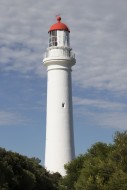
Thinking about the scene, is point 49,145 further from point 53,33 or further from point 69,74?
point 53,33

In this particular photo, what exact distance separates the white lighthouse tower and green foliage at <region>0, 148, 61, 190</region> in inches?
270

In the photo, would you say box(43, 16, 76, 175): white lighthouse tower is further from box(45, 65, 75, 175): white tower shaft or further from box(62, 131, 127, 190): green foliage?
box(62, 131, 127, 190): green foliage

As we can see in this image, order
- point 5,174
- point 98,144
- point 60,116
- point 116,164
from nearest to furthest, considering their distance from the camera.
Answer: point 116,164 → point 5,174 → point 98,144 → point 60,116

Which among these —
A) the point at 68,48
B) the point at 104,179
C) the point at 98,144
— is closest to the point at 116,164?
the point at 104,179

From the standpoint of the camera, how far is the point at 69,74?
51.1 meters

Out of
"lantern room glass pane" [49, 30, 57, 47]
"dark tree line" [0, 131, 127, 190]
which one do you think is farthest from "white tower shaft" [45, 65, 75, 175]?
"dark tree line" [0, 131, 127, 190]

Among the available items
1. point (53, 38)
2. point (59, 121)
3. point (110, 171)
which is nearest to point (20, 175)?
point (110, 171)

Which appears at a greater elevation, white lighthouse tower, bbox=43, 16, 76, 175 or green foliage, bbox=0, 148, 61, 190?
white lighthouse tower, bbox=43, 16, 76, 175

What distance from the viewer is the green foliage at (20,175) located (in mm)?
34125

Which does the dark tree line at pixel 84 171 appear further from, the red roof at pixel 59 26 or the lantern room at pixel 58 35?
the red roof at pixel 59 26

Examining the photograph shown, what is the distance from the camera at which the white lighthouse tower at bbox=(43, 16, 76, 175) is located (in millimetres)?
49656

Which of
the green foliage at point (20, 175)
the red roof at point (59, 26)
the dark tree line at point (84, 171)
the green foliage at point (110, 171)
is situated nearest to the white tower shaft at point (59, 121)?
the red roof at point (59, 26)

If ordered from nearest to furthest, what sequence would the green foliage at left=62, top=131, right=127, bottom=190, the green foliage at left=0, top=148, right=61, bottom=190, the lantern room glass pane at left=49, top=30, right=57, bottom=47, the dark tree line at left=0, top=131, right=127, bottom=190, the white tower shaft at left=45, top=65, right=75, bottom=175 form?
the green foliage at left=62, top=131, right=127, bottom=190 < the dark tree line at left=0, top=131, right=127, bottom=190 < the green foliage at left=0, top=148, right=61, bottom=190 < the white tower shaft at left=45, top=65, right=75, bottom=175 < the lantern room glass pane at left=49, top=30, right=57, bottom=47

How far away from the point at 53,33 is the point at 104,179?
78.7ft
